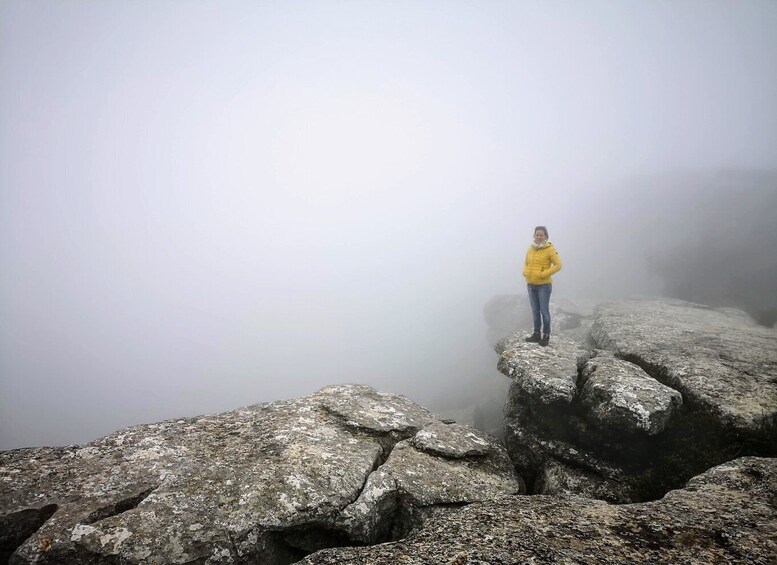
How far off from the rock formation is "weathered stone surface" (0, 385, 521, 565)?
158 centimetres

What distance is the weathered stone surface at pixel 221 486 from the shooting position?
23.6 feet

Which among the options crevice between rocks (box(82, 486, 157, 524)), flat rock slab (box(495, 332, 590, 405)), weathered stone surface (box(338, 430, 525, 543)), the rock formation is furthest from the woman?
crevice between rocks (box(82, 486, 157, 524))

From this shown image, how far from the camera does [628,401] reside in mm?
9797

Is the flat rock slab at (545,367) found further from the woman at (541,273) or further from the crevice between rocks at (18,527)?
the crevice between rocks at (18,527)

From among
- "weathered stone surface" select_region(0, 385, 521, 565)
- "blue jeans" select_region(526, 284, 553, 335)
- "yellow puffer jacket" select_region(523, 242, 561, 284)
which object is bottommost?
"weathered stone surface" select_region(0, 385, 521, 565)

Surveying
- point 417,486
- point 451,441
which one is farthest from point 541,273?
point 417,486

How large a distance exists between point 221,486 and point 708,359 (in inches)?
652

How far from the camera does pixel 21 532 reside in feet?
24.9

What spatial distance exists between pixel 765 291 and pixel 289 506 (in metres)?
49.1

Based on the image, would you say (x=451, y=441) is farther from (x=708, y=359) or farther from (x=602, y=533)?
(x=708, y=359)

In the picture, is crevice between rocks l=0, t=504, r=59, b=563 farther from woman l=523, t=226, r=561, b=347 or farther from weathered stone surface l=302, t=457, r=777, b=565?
woman l=523, t=226, r=561, b=347

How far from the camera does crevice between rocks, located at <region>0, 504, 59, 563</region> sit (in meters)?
7.48

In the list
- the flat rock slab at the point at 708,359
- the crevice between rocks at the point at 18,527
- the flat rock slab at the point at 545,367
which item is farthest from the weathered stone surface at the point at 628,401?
the crevice between rocks at the point at 18,527

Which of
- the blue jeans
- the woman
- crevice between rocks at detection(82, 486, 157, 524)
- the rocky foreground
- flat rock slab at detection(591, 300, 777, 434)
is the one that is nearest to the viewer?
the rocky foreground
